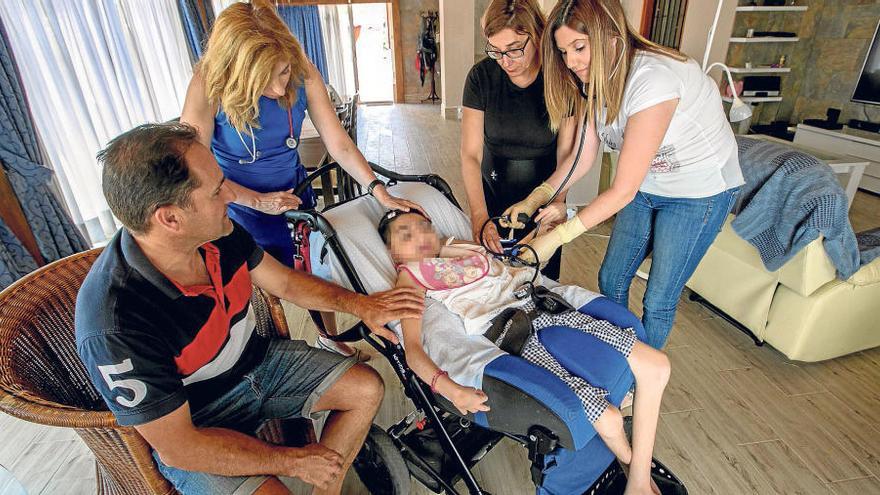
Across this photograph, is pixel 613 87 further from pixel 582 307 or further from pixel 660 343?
pixel 660 343

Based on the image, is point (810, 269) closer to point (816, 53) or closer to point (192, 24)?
point (816, 53)

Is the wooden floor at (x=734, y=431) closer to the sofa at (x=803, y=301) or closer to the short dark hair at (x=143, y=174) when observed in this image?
the sofa at (x=803, y=301)

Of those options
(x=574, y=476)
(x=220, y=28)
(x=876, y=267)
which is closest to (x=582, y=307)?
(x=574, y=476)

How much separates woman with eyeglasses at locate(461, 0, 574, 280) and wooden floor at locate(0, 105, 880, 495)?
39.6 inches

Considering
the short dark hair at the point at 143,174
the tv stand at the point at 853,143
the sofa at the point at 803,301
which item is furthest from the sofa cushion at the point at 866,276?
the tv stand at the point at 853,143

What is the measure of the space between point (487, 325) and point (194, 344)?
0.79 meters

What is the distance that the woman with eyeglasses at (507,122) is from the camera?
1.58 m

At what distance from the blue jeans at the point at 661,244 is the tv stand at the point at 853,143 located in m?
3.99

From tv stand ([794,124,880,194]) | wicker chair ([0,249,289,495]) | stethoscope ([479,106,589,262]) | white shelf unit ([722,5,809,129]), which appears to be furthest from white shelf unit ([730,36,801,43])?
wicker chair ([0,249,289,495])

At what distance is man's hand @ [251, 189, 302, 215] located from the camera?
5.24 ft

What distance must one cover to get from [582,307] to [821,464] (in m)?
1.17

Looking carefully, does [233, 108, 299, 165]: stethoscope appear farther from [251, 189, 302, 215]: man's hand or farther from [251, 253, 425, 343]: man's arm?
[251, 253, 425, 343]: man's arm

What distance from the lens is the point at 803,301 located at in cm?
205

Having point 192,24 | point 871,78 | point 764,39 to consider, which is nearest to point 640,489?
point 871,78
